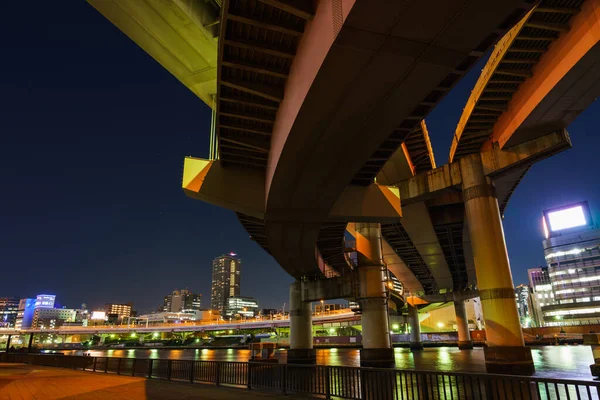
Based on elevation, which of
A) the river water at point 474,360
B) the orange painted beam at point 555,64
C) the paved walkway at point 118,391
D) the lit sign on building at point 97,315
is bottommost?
the river water at point 474,360

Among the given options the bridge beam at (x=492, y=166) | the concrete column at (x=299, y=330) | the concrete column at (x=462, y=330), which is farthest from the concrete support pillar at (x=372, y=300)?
the concrete column at (x=462, y=330)

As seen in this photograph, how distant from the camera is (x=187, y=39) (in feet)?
→ 44.4

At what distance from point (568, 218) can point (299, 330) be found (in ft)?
227

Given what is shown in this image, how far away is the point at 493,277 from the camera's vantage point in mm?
21844

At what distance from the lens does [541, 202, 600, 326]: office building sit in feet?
376

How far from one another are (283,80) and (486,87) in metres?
13.1

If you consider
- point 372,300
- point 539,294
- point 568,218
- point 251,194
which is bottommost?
point 372,300

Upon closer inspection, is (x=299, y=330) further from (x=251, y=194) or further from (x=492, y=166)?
(x=251, y=194)

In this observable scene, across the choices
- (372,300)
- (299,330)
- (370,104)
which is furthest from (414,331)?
(370,104)

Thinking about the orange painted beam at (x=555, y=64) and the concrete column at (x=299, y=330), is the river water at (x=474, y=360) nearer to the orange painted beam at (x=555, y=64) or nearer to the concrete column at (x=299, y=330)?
the concrete column at (x=299, y=330)

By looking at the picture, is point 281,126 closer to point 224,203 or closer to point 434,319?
point 224,203

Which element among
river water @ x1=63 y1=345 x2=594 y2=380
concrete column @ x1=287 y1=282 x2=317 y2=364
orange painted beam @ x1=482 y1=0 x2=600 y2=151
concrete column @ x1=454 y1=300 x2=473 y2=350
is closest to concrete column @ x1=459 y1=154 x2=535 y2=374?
river water @ x1=63 y1=345 x2=594 y2=380

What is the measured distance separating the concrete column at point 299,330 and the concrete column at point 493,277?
22.1 metres

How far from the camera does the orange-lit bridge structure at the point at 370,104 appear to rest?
324 inches
